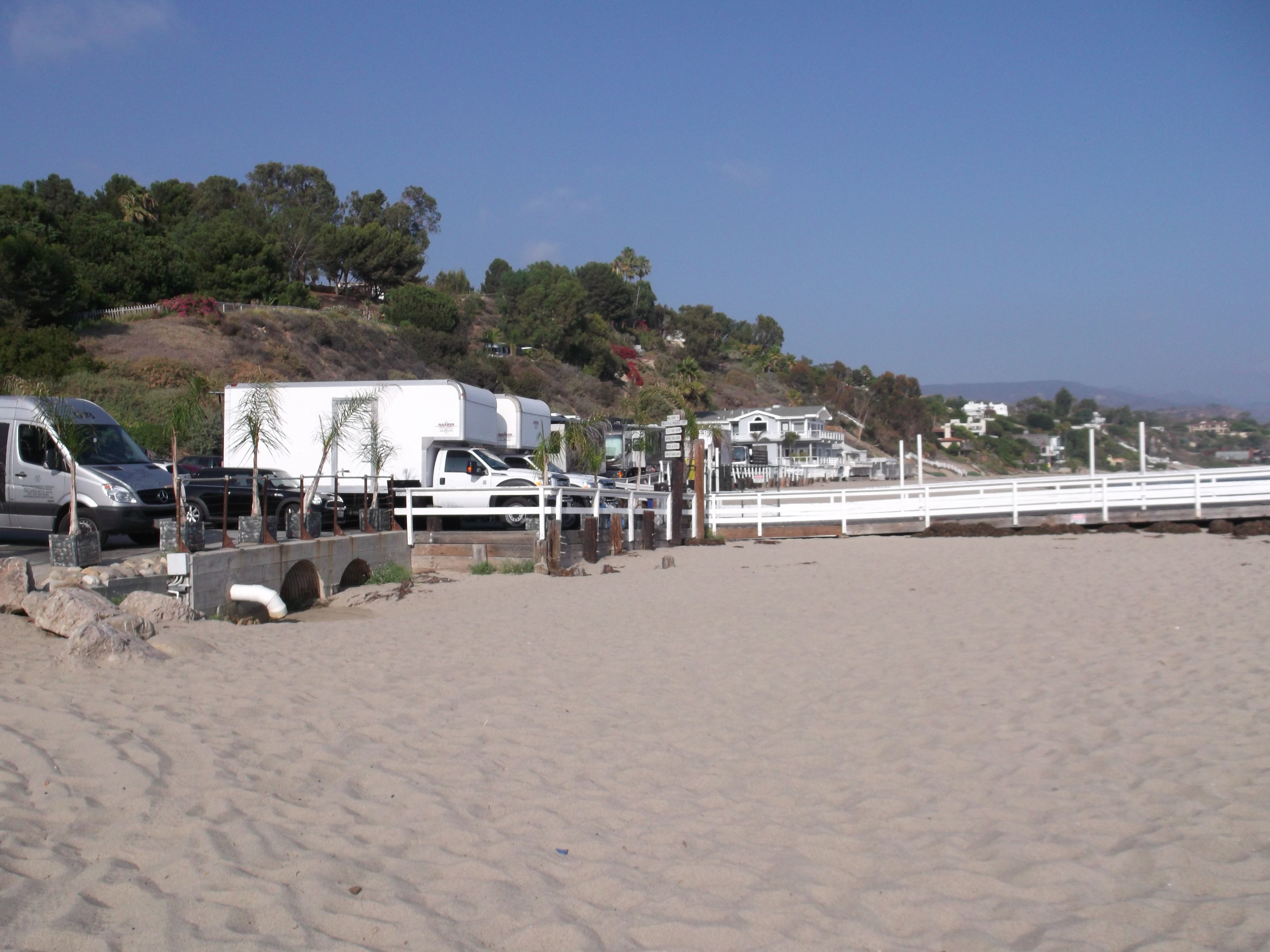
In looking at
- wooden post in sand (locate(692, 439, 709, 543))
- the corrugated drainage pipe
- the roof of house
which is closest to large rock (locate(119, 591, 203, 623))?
the corrugated drainage pipe

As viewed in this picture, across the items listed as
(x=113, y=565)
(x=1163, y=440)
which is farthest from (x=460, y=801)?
(x=1163, y=440)

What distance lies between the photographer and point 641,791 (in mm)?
5418

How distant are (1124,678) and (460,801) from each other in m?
5.58

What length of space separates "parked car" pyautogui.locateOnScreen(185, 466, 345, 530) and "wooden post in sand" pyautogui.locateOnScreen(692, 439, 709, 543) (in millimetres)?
7959

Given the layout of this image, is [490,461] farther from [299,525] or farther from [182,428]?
[182,428]

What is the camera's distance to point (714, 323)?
108 m

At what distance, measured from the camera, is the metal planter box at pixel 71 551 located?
9.52 m

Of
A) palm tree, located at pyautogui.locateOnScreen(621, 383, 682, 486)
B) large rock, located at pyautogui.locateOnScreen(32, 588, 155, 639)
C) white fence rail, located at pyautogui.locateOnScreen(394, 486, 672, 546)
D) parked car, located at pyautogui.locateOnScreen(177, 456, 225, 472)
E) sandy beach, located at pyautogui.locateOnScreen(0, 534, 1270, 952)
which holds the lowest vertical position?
sandy beach, located at pyautogui.locateOnScreen(0, 534, 1270, 952)

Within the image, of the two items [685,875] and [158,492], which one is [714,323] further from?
[685,875]

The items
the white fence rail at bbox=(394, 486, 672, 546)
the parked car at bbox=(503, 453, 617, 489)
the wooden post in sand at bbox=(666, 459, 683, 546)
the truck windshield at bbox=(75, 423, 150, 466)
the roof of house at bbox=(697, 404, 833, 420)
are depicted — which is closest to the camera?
the truck windshield at bbox=(75, 423, 150, 466)

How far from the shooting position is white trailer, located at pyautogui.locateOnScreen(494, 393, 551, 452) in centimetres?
2267

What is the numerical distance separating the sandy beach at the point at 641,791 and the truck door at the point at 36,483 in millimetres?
5914

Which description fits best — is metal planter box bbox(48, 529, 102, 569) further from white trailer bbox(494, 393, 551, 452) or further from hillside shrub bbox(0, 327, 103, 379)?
hillside shrub bbox(0, 327, 103, 379)

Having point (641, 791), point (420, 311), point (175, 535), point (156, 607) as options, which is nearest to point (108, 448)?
point (175, 535)
